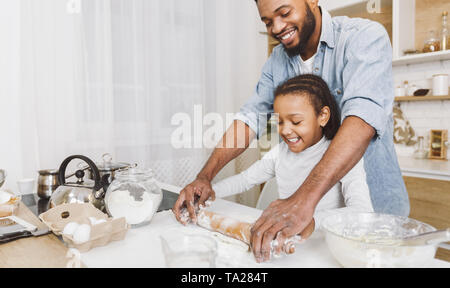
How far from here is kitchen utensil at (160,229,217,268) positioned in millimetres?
657

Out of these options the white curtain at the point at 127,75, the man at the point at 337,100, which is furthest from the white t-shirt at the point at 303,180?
the white curtain at the point at 127,75

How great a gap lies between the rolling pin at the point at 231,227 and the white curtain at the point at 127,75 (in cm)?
140

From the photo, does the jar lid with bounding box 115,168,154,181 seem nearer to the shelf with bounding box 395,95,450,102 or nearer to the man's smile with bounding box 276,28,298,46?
the man's smile with bounding box 276,28,298,46

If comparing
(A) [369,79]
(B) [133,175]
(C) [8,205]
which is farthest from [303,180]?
(C) [8,205]

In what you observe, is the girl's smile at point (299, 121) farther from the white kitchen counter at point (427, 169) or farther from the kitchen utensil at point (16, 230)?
the white kitchen counter at point (427, 169)

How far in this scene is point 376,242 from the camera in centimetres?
75

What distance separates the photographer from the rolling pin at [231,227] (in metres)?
0.73

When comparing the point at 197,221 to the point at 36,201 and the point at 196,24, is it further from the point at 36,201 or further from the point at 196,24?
the point at 196,24

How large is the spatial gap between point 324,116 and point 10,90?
1.71 meters

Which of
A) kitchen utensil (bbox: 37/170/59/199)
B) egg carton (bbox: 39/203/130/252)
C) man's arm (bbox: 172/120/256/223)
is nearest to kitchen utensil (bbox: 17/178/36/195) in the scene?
kitchen utensil (bbox: 37/170/59/199)

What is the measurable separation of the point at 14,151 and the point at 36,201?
2.55 feet

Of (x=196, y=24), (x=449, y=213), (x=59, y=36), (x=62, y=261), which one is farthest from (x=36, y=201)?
(x=449, y=213)

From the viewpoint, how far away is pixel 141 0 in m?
2.43

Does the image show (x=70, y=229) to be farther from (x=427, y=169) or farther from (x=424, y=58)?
(x=424, y=58)
